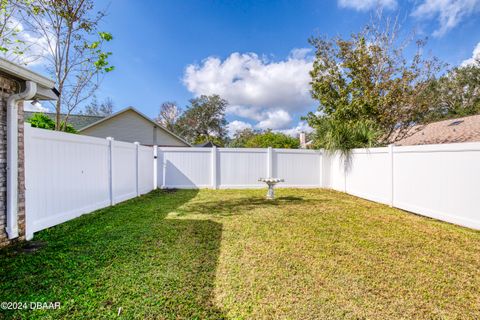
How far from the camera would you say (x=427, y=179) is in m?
5.04

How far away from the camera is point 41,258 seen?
273 centimetres

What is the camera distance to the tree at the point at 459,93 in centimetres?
1966

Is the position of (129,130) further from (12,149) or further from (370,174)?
(370,174)

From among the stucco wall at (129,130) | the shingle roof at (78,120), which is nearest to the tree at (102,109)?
the shingle roof at (78,120)

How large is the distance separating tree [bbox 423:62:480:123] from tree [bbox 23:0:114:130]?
24.1m

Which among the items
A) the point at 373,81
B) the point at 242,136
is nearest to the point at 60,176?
the point at 373,81

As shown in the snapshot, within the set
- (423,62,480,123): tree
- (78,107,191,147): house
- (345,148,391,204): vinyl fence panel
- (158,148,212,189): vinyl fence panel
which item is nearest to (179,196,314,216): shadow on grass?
(345,148,391,204): vinyl fence panel

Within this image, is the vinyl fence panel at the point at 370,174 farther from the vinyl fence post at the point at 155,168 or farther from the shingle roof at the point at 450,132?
the vinyl fence post at the point at 155,168

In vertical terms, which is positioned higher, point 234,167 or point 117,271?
point 234,167

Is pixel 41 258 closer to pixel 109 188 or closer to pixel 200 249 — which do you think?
pixel 200 249

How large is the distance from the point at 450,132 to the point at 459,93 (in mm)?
13408

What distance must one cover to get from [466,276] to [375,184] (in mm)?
4625

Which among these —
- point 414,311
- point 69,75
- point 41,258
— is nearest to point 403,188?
point 414,311

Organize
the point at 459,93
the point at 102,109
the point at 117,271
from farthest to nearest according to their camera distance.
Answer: the point at 102,109, the point at 459,93, the point at 117,271
